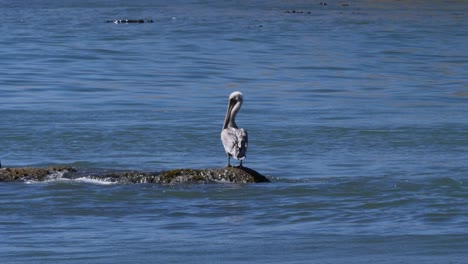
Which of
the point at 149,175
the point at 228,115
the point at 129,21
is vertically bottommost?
the point at 129,21

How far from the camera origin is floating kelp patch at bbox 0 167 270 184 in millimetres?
11883

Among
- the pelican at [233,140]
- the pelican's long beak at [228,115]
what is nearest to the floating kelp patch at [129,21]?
the pelican's long beak at [228,115]

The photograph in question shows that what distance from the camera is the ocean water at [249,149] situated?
9.57m

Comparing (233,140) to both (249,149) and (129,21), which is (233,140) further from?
(129,21)

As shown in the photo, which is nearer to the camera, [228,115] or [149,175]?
[149,175]

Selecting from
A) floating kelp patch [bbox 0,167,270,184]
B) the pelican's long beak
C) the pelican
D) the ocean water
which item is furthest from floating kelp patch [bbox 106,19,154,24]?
floating kelp patch [bbox 0,167,270,184]

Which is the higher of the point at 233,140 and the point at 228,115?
the point at 228,115

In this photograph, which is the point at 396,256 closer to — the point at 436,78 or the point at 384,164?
the point at 384,164

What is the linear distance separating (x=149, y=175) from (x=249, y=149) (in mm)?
3729

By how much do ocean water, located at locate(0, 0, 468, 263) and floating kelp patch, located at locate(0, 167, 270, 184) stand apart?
4.2 inches

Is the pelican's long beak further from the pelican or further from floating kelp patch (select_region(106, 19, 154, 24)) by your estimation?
floating kelp patch (select_region(106, 19, 154, 24))

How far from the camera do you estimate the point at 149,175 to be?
39.9ft

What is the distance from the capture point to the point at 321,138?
54.6ft

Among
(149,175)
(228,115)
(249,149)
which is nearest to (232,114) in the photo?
(228,115)
